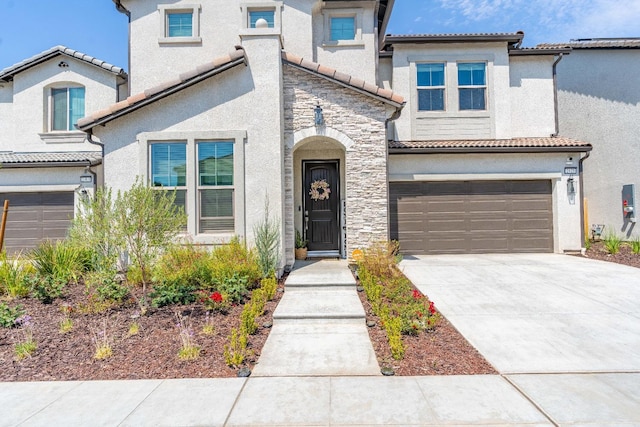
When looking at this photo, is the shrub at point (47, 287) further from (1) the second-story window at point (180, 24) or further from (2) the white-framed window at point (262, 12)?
(2) the white-framed window at point (262, 12)

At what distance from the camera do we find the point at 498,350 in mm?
4520

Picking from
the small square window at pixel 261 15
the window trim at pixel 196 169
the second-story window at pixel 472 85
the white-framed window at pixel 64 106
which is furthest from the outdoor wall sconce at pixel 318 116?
the white-framed window at pixel 64 106

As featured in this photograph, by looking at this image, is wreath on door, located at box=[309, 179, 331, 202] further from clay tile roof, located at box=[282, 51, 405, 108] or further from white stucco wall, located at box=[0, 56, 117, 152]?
white stucco wall, located at box=[0, 56, 117, 152]

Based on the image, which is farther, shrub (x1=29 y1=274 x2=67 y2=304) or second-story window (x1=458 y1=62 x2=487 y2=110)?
second-story window (x1=458 y1=62 x2=487 y2=110)

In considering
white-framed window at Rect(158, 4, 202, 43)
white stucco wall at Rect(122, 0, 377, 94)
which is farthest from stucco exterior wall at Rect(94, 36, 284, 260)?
white-framed window at Rect(158, 4, 202, 43)

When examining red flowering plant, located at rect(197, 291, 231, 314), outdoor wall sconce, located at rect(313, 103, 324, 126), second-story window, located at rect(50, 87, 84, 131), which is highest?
second-story window, located at rect(50, 87, 84, 131)

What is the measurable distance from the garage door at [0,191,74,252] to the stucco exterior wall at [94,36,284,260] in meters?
5.29

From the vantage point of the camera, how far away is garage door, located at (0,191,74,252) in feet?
38.8

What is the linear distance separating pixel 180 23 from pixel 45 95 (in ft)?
18.2

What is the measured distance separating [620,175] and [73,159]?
1865 cm

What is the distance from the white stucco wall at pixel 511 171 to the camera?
11.2 m

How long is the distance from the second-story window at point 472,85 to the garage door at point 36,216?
13.6 metres

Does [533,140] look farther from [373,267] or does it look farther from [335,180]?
[373,267]

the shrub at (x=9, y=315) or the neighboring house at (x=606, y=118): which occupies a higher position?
the neighboring house at (x=606, y=118)
